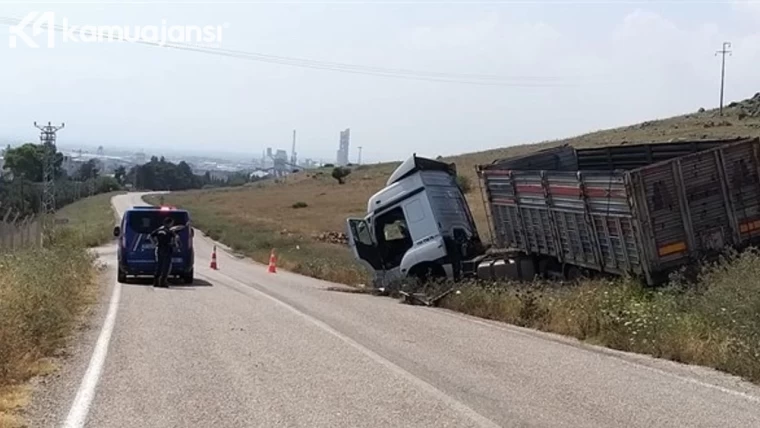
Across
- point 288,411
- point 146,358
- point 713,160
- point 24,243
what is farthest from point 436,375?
point 24,243

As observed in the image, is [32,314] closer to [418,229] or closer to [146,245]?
[418,229]

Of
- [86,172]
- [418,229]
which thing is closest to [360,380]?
[418,229]

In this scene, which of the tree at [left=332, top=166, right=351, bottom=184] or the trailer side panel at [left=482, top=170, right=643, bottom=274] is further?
the tree at [left=332, top=166, right=351, bottom=184]

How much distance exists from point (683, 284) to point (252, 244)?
1680 inches

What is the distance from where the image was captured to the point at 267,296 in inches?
898

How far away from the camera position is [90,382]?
33.1 feet

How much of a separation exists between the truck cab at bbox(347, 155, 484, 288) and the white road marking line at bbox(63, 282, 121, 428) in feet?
31.2

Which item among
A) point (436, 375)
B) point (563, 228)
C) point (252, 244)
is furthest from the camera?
point (252, 244)

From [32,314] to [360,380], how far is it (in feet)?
16.6

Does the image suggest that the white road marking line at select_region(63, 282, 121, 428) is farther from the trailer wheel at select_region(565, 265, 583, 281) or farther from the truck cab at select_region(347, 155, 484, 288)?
the truck cab at select_region(347, 155, 484, 288)

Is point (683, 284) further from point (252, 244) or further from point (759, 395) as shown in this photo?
point (252, 244)

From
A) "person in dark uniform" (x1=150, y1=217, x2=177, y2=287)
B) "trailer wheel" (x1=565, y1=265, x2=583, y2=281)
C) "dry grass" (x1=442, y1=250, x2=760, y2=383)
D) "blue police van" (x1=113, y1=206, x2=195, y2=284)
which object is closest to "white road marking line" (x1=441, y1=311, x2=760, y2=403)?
"dry grass" (x1=442, y1=250, x2=760, y2=383)

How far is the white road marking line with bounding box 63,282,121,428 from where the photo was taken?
830 cm

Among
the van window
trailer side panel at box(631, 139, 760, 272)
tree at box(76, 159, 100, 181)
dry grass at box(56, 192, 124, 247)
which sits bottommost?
dry grass at box(56, 192, 124, 247)
